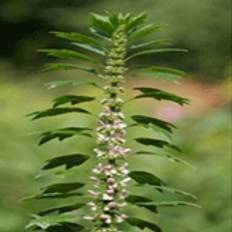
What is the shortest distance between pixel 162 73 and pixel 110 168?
5.5 inches

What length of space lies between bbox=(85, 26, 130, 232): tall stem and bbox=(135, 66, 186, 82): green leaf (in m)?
0.04

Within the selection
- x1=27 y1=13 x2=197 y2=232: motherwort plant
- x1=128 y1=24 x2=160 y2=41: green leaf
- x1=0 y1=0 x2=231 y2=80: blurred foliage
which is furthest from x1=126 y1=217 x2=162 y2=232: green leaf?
x1=0 y1=0 x2=231 y2=80: blurred foliage

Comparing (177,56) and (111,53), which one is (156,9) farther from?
(111,53)

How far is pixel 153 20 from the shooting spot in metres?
11.4

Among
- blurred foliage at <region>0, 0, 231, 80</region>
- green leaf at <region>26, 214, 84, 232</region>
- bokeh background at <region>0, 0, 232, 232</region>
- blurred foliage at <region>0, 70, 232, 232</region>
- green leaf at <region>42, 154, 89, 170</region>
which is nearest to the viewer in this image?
green leaf at <region>26, 214, 84, 232</region>

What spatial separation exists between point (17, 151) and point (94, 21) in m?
3.36

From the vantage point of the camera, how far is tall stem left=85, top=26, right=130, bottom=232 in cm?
131

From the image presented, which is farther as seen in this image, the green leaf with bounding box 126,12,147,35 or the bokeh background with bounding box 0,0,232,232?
the bokeh background with bounding box 0,0,232,232

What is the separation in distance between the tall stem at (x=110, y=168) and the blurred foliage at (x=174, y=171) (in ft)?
8.53

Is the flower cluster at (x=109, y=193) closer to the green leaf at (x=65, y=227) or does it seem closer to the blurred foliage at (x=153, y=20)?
the green leaf at (x=65, y=227)

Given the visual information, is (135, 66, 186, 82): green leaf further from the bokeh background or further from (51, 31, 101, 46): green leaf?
the bokeh background

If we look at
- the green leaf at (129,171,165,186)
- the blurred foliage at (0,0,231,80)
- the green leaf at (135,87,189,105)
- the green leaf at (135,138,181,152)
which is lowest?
the green leaf at (129,171,165,186)

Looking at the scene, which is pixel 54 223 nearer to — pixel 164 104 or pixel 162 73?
pixel 162 73

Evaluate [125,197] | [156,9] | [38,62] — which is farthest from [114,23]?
[38,62]
